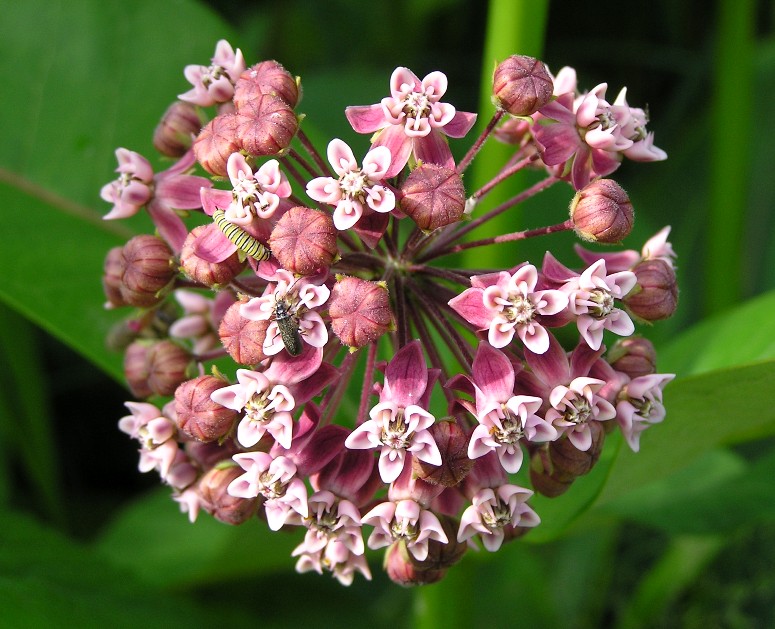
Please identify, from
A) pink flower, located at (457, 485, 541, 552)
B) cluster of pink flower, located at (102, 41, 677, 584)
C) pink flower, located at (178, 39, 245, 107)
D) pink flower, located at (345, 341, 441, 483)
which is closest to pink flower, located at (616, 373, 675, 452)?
cluster of pink flower, located at (102, 41, 677, 584)

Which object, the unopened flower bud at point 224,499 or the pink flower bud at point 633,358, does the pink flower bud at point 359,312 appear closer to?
the unopened flower bud at point 224,499

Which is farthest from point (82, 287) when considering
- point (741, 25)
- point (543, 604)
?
point (741, 25)

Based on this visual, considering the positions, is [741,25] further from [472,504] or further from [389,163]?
[472,504]

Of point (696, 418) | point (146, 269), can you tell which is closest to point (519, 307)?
point (696, 418)

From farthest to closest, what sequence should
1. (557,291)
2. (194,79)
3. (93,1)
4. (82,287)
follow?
(93,1) < (82,287) < (194,79) < (557,291)

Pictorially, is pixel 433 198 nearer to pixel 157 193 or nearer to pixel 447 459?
pixel 447 459

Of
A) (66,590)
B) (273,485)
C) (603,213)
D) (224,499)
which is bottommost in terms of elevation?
(66,590)
